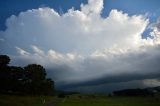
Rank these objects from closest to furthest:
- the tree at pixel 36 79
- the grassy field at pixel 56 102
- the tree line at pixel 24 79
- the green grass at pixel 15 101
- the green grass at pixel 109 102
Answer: the green grass at pixel 15 101, the grassy field at pixel 56 102, the green grass at pixel 109 102, the tree line at pixel 24 79, the tree at pixel 36 79

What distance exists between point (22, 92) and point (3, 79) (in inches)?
441

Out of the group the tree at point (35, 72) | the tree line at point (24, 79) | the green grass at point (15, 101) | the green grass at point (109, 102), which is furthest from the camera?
the tree at point (35, 72)

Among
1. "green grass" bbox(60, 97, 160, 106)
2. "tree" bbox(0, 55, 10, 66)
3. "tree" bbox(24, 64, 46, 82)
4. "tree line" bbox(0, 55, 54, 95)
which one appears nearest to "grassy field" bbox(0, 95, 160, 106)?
"green grass" bbox(60, 97, 160, 106)

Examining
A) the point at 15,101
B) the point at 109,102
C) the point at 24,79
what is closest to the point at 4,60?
the point at 24,79

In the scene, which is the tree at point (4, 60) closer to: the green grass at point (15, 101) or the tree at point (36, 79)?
the tree at point (36, 79)

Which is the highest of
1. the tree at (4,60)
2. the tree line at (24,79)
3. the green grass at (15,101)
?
the tree at (4,60)

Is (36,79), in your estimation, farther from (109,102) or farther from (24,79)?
(109,102)

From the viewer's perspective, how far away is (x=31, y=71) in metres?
105

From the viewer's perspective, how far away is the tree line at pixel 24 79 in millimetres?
93000

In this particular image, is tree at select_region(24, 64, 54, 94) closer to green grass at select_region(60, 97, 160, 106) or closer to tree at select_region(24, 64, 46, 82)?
tree at select_region(24, 64, 46, 82)

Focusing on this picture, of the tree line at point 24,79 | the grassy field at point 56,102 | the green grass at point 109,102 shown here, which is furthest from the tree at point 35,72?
the green grass at point 109,102

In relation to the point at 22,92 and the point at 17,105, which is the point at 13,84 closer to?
the point at 22,92

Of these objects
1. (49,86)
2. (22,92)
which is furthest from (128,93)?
(22,92)

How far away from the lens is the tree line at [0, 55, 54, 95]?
3661 inches
